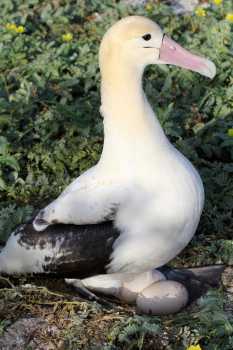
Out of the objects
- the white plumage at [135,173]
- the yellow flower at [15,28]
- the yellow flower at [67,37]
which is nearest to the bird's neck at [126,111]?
the white plumage at [135,173]

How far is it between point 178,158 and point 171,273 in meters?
0.85

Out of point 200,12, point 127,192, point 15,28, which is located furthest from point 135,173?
point 200,12

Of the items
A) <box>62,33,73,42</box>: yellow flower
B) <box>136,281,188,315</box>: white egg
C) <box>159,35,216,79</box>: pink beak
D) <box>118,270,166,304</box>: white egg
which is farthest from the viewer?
<box>62,33,73,42</box>: yellow flower

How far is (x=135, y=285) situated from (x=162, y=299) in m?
0.20

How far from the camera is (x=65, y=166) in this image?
5.38 metres

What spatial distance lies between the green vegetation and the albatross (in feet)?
1.32

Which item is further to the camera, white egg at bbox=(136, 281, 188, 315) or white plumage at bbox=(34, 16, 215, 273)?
white egg at bbox=(136, 281, 188, 315)

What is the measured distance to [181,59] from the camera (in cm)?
388

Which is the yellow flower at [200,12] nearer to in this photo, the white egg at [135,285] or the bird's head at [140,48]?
the bird's head at [140,48]

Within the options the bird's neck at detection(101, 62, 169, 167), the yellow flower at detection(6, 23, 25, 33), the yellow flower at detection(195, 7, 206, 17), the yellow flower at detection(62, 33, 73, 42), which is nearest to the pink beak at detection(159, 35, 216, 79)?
the bird's neck at detection(101, 62, 169, 167)

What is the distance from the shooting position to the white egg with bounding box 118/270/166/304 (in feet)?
13.7

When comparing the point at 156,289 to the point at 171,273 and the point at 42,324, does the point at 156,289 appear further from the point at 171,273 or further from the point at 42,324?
the point at 42,324

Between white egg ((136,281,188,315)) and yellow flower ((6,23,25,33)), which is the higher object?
white egg ((136,281,188,315))

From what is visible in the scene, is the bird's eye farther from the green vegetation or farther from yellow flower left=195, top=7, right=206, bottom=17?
yellow flower left=195, top=7, right=206, bottom=17
